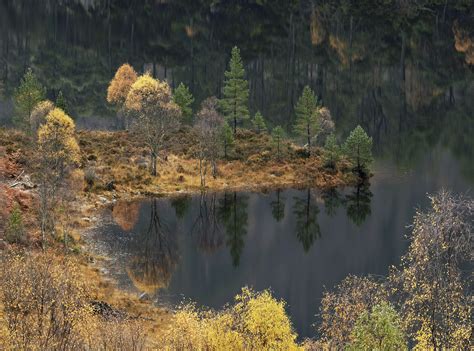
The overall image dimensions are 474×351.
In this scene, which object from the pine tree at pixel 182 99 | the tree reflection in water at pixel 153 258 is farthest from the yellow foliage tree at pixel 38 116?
the pine tree at pixel 182 99

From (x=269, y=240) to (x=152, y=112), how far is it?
31805mm

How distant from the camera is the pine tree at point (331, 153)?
100 metres

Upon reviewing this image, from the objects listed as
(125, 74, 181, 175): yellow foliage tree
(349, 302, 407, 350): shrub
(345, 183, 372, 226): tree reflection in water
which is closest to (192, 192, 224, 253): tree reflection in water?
(125, 74, 181, 175): yellow foliage tree

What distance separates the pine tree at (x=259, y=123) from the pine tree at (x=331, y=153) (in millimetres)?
14591

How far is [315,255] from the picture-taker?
230 feet

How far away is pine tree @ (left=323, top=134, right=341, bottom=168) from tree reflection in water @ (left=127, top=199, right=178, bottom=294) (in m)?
31.0

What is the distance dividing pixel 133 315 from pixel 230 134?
1973 inches

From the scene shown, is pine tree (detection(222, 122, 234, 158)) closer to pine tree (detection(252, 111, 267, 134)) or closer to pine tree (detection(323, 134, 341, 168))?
A: pine tree (detection(252, 111, 267, 134))

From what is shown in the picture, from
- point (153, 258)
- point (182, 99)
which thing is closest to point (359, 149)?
point (182, 99)

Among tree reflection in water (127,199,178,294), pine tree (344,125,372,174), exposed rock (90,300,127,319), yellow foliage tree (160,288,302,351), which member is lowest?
exposed rock (90,300,127,319)

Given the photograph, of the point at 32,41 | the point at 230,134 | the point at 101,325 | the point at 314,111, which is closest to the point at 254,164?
the point at 230,134

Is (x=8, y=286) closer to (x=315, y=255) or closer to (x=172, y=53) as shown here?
(x=315, y=255)

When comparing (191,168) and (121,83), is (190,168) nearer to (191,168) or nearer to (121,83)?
(191,168)

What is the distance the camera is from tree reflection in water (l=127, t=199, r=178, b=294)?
6500 cm
